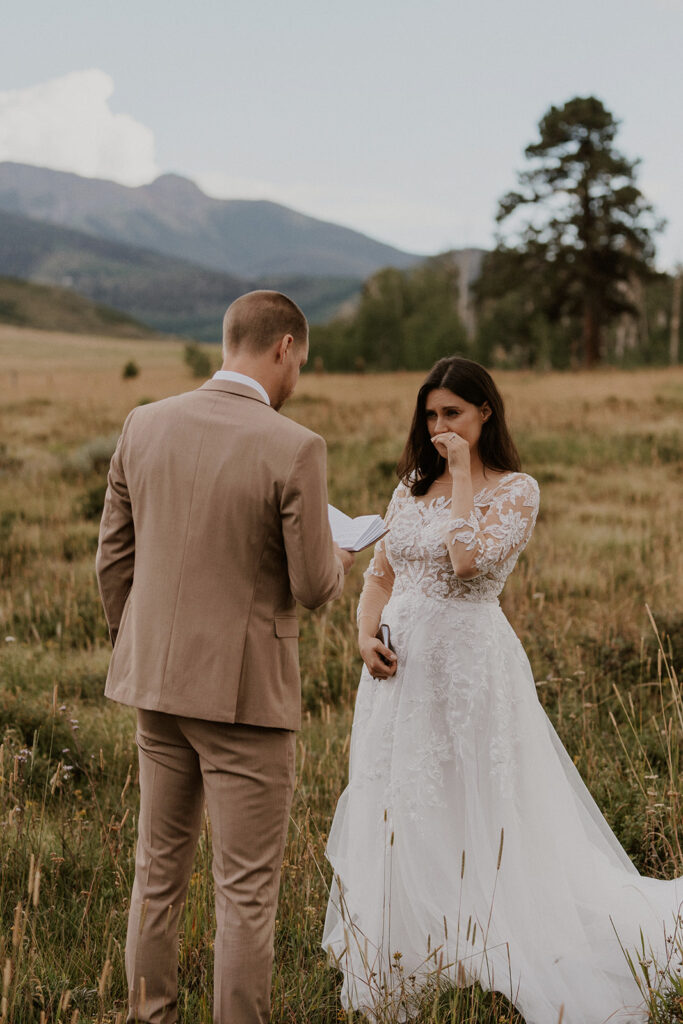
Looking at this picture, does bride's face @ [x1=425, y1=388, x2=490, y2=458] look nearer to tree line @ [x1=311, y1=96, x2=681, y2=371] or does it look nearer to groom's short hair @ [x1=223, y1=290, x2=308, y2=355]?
groom's short hair @ [x1=223, y1=290, x2=308, y2=355]

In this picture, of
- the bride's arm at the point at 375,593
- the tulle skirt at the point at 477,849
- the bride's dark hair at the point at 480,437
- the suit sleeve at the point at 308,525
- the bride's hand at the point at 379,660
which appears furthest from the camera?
the bride's arm at the point at 375,593

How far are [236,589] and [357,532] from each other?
1.74ft

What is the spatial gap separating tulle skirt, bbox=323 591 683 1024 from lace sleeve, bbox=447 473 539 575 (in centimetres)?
29

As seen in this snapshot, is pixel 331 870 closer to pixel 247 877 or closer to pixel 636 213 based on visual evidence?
pixel 247 877

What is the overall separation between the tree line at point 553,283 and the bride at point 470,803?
104 ft

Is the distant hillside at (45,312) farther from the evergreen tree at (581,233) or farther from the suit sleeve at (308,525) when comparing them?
the suit sleeve at (308,525)

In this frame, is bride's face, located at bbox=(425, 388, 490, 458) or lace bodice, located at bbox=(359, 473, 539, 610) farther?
bride's face, located at bbox=(425, 388, 490, 458)

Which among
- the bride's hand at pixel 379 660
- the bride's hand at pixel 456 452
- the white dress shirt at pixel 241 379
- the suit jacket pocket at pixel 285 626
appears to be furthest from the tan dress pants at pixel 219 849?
the bride's hand at pixel 456 452

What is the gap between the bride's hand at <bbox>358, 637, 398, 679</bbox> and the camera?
3.51 m

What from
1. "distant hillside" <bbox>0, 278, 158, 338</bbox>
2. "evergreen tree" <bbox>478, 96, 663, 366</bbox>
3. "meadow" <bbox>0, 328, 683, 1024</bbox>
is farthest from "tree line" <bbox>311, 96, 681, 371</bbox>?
"distant hillside" <bbox>0, 278, 158, 338</bbox>

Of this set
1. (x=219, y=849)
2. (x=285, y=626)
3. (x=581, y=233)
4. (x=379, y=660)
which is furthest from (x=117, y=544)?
(x=581, y=233)

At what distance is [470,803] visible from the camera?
3371mm

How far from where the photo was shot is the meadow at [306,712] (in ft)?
10.6

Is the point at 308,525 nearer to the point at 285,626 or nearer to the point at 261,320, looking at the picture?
the point at 285,626
